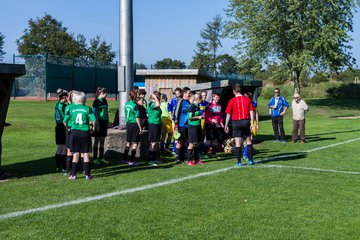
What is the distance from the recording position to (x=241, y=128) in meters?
11.0

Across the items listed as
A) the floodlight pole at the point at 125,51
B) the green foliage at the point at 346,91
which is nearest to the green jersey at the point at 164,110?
the floodlight pole at the point at 125,51

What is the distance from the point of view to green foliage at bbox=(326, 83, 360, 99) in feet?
166

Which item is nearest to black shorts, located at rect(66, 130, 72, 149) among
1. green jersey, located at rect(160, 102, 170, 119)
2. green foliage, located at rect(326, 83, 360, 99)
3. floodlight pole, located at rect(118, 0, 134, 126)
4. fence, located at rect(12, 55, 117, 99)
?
floodlight pole, located at rect(118, 0, 134, 126)

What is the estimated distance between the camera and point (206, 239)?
18.0 feet

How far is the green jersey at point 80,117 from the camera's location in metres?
8.96

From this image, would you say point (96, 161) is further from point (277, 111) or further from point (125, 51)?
point (277, 111)

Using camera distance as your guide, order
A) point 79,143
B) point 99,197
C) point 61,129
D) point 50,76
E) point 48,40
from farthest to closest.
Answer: point 48,40 < point 50,76 < point 61,129 < point 79,143 < point 99,197

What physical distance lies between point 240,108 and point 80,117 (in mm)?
3817

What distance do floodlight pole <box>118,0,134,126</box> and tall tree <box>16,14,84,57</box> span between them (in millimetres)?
49986

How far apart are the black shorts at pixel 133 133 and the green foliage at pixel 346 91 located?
144 ft

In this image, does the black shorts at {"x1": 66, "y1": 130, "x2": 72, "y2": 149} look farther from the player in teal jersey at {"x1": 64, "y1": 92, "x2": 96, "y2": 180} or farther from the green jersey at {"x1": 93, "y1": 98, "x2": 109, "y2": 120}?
the green jersey at {"x1": 93, "y1": 98, "x2": 109, "y2": 120}

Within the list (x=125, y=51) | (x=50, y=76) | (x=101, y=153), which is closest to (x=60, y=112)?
(x=101, y=153)

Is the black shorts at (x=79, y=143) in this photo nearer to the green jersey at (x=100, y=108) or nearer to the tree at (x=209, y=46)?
the green jersey at (x=100, y=108)

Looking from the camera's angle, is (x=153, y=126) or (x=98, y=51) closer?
(x=153, y=126)
